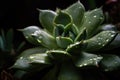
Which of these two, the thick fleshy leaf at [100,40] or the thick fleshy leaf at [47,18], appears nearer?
the thick fleshy leaf at [100,40]

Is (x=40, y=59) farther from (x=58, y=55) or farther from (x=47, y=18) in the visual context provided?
(x=47, y=18)

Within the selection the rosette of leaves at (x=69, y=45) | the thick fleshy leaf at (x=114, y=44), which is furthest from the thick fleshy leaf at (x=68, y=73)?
the thick fleshy leaf at (x=114, y=44)

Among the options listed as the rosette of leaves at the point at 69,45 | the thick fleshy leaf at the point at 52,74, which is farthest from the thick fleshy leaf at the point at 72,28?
the thick fleshy leaf at the point at 52,74

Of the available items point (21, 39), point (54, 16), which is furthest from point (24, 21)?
point (54, 16)

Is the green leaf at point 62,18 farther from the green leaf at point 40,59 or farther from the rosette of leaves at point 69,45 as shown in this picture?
the green leaf at point 40,59

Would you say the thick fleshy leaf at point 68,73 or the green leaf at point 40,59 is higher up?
the green leaf at point 40,59

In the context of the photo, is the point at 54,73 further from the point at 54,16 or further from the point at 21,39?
Answer: the point at 21,39

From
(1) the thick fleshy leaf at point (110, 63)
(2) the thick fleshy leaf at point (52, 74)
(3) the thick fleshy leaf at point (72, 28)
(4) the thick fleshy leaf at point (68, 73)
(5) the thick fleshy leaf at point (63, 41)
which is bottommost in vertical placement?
(2) the thick fleshy leaf at point (52, 74)

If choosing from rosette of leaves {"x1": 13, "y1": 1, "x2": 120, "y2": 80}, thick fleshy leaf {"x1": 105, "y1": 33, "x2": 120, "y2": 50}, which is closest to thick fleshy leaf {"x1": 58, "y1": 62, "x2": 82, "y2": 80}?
rosette of leaves {"x1": 13, "y1": 1, "x2": 120, "y2": 80}
